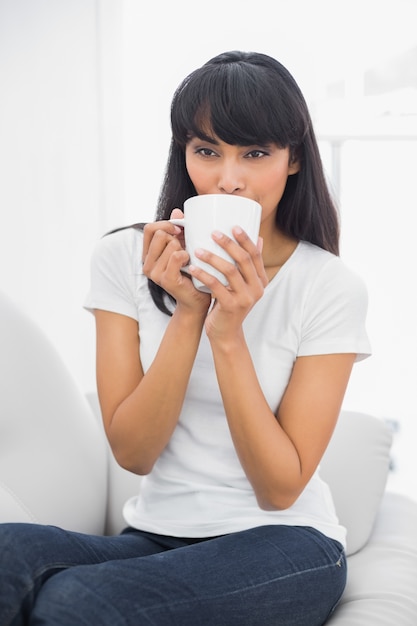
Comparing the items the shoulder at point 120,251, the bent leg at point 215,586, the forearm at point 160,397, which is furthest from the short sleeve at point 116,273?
the bent leg at point 215,586

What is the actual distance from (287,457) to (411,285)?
175 cm

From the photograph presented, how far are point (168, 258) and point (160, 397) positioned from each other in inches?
8.1

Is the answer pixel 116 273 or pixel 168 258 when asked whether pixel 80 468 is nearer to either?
pixel 116 273

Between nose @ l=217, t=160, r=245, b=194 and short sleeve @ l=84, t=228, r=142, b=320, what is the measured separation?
0.73 ft

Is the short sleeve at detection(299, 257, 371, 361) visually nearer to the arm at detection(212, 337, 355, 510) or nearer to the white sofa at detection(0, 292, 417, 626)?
the arm at detection(212, 337, 355, 510)

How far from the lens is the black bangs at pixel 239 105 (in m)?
1.03

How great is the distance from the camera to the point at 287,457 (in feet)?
3.44

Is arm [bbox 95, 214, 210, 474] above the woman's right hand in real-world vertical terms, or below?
below

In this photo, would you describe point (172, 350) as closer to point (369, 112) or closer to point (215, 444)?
point (215, 444)

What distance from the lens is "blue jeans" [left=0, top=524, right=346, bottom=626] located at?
831 millimetres

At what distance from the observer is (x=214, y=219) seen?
2.82ft

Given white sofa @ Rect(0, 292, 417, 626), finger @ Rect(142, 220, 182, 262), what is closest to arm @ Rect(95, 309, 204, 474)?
finger @ Rect(142, 220, 182, 262)

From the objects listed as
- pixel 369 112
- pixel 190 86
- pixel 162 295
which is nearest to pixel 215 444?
pixel 162 295

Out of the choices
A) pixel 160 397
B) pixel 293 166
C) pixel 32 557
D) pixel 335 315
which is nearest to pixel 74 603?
pixel 32 557
